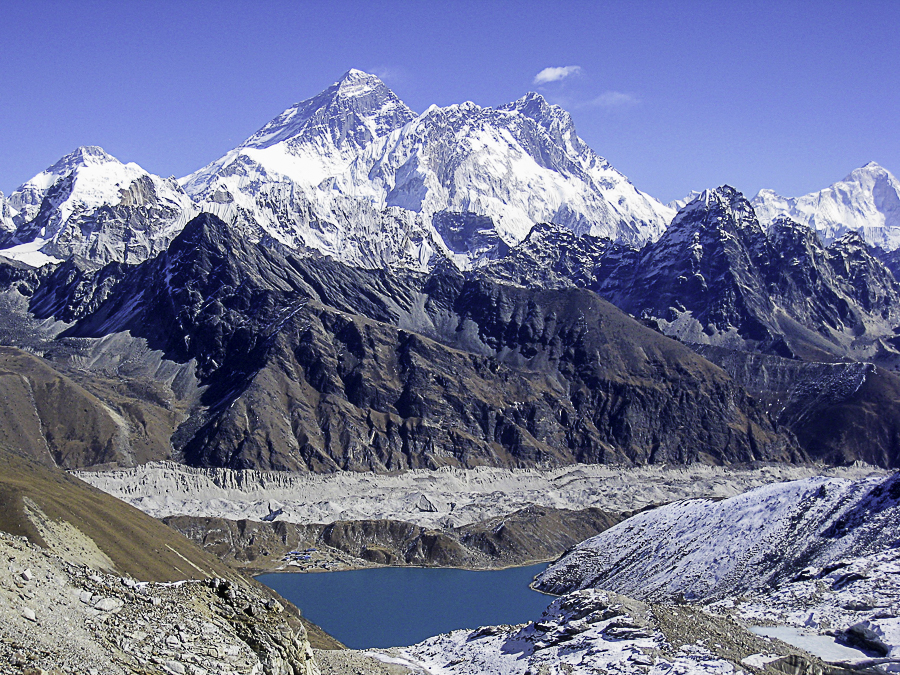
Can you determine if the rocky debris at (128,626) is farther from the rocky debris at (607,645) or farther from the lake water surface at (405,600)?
the lake water surface at (405,600)

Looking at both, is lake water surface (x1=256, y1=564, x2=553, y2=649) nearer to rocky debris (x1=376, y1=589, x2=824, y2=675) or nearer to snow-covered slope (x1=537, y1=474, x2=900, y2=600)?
snow-covered slope (x1=537, y1=474, x2=900, y2=600)

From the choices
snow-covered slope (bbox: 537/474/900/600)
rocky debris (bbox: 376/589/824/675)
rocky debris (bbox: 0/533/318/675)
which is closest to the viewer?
rocky debris (bbox: 0/533/318/675)

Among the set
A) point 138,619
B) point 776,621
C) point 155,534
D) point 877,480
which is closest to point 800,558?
point 877,480

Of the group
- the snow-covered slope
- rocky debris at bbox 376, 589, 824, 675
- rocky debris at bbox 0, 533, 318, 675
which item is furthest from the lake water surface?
rocky debris at bbox 0, 533, 318, 675

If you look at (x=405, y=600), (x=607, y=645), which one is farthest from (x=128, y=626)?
(x=405, y=600)

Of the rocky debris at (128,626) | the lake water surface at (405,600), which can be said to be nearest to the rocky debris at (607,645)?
the rocky debris at (128,626)

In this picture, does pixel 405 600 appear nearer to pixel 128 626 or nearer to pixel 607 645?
pixel 607 645

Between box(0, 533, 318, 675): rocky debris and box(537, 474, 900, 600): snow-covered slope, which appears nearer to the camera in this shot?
box(0, 533, 318, 675): rocky debris
